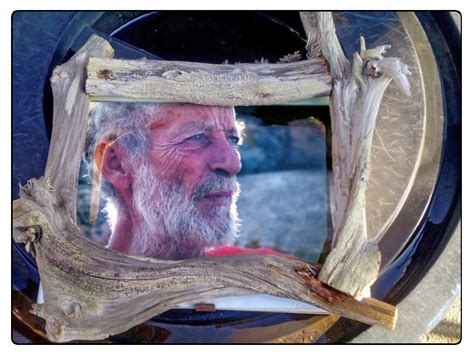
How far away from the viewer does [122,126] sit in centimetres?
142

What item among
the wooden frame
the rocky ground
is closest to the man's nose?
the wooden frame

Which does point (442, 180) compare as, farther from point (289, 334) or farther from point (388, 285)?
point (289, 334)

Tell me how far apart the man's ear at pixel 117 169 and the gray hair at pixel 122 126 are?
0.5 inches

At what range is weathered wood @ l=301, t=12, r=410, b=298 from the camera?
4.22ft

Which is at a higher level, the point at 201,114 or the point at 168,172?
the point at 201,114

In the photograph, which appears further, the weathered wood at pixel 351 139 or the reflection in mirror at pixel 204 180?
the reflection in mirror at pixel 204 180

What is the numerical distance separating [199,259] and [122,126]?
0.37 metres

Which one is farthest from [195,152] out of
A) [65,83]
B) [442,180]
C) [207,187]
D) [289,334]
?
[442,180]

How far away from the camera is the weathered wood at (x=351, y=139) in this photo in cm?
129

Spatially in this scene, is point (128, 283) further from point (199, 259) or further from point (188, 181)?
point (188, 181)

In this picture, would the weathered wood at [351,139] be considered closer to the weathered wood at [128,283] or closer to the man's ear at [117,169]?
the weathered wood at [128,283]

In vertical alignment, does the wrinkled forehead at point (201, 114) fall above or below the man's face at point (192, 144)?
above

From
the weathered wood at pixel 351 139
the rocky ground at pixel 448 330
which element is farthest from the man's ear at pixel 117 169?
the rocky ground at pixel 448 330

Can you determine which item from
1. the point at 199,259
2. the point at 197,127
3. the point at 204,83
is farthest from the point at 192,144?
the point at 199,259
